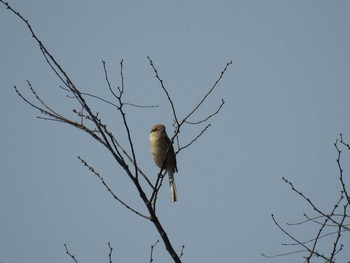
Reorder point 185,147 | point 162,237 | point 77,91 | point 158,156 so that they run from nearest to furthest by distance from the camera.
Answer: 1. point 162,237
2. point 77,91
3. point 185,147
4. point 158,156

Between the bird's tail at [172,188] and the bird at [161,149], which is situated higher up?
the bird at [161,149]

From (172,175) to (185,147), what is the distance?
343cm

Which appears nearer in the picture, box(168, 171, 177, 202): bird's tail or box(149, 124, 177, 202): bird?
box(168, 171, 177, 202): bird's tail

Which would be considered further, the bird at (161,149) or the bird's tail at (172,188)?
the bird at (161,149)

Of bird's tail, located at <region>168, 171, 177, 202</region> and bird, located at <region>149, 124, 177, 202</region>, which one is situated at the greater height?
bird, located at <region>149, 124, 177, 202</region>

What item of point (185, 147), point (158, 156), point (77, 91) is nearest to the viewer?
point (77, 91)

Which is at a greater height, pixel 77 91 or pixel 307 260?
pixel 77 91

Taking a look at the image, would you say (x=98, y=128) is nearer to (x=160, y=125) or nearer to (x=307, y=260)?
(x=307, y=260)

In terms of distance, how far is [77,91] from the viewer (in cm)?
345

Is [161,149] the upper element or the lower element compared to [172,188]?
upper

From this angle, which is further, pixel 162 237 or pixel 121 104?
pixel 121 104

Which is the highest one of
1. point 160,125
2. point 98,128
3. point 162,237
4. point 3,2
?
point 160,125

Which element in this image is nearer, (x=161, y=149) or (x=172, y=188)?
(x=172, y=188)

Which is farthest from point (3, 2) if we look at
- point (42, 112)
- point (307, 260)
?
point (307, 260)
